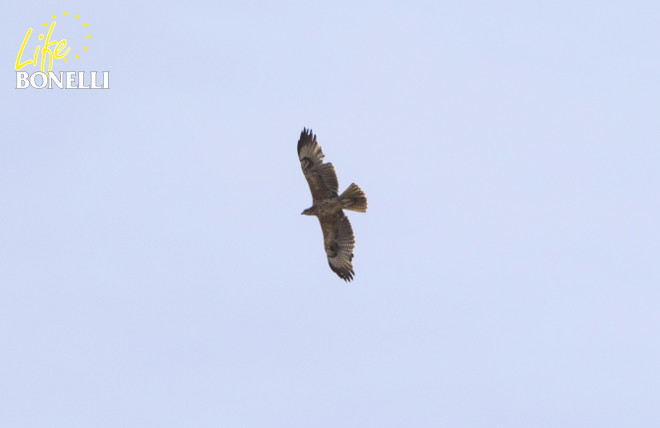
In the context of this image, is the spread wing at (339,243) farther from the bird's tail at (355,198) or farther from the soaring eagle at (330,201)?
the bird's tail at (355,198)

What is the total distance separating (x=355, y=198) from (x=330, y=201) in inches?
24.2

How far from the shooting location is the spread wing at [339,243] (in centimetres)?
3288

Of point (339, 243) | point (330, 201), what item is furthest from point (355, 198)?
point (339, 243)

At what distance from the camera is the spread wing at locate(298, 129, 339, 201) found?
107 feet

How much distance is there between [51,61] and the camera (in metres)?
37.1

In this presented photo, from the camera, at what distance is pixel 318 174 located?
1281 inches

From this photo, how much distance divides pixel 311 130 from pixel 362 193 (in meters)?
2.03

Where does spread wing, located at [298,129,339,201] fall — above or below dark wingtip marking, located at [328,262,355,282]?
above

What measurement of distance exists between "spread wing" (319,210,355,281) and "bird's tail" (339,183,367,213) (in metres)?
0.59

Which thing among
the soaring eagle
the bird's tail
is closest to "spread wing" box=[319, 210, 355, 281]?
the soaring eagle

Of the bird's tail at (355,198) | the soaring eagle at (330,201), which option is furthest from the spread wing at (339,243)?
the bird's tail at (355,198)

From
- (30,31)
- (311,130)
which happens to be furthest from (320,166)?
(30,31)

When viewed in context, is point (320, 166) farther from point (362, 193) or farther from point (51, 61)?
point (51, 61)

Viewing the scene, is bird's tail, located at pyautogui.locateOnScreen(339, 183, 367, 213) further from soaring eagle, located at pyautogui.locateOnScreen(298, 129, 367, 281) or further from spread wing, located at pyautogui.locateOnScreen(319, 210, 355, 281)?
spread wing, located at pyautogui.locateOnScreen(319, 210, 355, 281)
